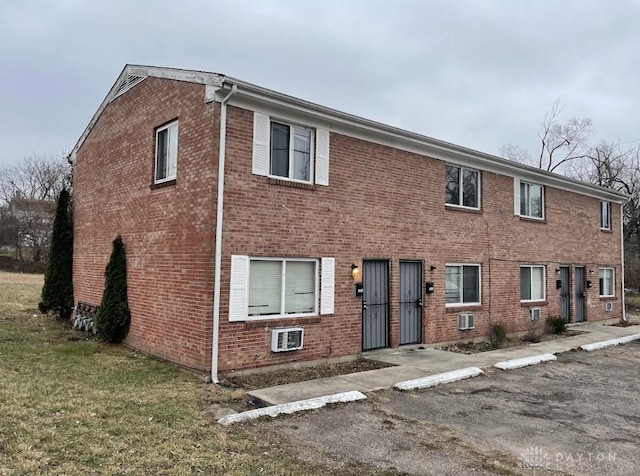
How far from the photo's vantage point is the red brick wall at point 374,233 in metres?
8.70

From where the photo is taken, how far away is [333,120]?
9.86 meters

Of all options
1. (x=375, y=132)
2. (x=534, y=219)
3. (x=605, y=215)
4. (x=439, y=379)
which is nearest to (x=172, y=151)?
(x=375, y=132)

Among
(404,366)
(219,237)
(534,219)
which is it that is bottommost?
(404,366)

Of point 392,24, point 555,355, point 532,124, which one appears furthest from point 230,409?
point 532,124

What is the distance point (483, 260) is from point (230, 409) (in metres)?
9.23

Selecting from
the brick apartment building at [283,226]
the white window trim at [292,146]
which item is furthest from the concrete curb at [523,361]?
the white window trim at [292,146]

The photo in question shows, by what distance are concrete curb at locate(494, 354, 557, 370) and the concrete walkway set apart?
0.76ft

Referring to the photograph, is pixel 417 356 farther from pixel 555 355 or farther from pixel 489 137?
pixel 489 137

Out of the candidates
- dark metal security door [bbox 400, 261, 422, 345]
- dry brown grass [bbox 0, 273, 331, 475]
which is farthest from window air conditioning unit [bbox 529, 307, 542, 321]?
dry brown grass [bbox 0, 273, 331, 475]

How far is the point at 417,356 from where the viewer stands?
1065 cm

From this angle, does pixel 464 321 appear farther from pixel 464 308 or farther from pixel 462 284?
pixel 462 284

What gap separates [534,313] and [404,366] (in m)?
7.36

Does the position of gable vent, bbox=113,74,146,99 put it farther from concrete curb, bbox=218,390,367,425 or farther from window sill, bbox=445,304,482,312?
window sill, bbox=445,304,482,312

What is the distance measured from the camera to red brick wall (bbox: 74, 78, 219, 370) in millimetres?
8523
